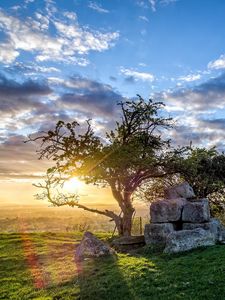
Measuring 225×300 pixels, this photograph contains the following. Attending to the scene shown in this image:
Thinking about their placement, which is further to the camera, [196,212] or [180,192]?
[180,192]

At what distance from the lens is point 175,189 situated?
152 ft

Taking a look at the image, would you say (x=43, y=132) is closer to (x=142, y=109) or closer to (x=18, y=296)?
(x=142, y=109)

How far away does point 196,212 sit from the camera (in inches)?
1593

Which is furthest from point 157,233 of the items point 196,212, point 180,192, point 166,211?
point 180,192

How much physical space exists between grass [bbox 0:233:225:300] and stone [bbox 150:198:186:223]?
5509 mm

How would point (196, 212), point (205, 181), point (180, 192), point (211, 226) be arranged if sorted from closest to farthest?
point (211, 226) → point (196, 212) → point (180, 192) → point (205, 181)

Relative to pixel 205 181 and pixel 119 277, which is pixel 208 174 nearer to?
pixel 205 181

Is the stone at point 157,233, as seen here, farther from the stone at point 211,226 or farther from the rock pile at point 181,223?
the stone at point 211,226

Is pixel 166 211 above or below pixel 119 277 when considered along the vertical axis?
above

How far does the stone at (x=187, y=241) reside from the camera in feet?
108

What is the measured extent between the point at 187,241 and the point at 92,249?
916 cm

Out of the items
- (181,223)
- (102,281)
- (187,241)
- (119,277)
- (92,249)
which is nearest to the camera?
(102,281)

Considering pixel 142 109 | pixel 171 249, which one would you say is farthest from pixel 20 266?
pixel 142 109

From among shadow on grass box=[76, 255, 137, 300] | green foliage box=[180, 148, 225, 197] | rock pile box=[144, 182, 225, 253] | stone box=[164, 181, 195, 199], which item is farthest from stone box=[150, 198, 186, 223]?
green foliage box=[180, 148, 225, 197]
